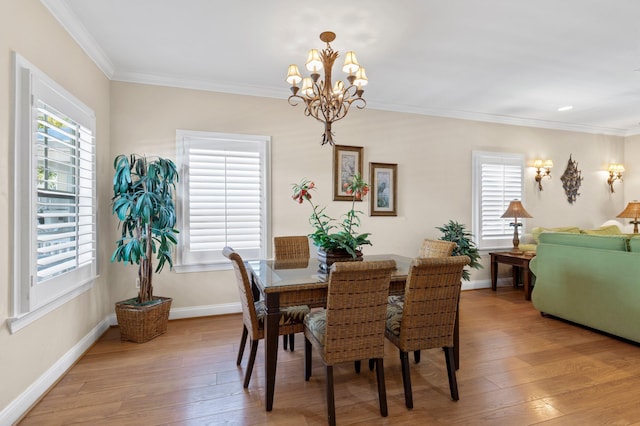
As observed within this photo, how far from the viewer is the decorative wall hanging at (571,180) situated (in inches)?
217

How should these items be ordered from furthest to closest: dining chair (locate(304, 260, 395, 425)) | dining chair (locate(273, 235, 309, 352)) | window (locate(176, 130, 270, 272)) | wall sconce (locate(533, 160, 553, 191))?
wall sconce (locate(533, 160, 553, 191)) < window (locate(176, 130, 270, 272)) < dining chair (locate(273, 235, 309, 352)) < dining chair (locate(304, 260, 395, 425))

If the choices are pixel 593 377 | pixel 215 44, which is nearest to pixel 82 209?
pixel 215 44

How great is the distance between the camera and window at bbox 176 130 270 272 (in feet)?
12.0

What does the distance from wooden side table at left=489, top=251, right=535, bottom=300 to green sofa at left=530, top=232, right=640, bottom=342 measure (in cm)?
65

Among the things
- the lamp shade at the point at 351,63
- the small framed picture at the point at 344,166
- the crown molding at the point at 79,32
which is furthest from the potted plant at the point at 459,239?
the crown molding at the point at 79,32

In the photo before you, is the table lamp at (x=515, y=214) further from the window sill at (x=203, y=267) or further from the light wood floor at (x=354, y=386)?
the window sill at (x=203, y=267)

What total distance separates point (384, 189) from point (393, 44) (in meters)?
2.02

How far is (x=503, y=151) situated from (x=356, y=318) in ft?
14.7

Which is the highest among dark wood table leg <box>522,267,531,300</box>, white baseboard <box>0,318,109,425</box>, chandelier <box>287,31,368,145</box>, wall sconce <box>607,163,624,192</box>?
chandelier <box>287,31,368,145</box>

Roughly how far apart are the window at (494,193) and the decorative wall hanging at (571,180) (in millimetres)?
986

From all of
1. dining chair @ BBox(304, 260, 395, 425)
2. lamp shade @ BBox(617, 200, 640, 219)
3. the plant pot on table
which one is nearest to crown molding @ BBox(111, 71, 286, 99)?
the plant pot on table

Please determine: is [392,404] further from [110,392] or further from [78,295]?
[78,295]

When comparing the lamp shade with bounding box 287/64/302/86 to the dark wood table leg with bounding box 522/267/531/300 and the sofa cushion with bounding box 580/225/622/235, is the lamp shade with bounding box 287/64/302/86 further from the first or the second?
the sofa cushion with bounding box 580/225/622/235

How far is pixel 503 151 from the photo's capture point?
5098 mm
